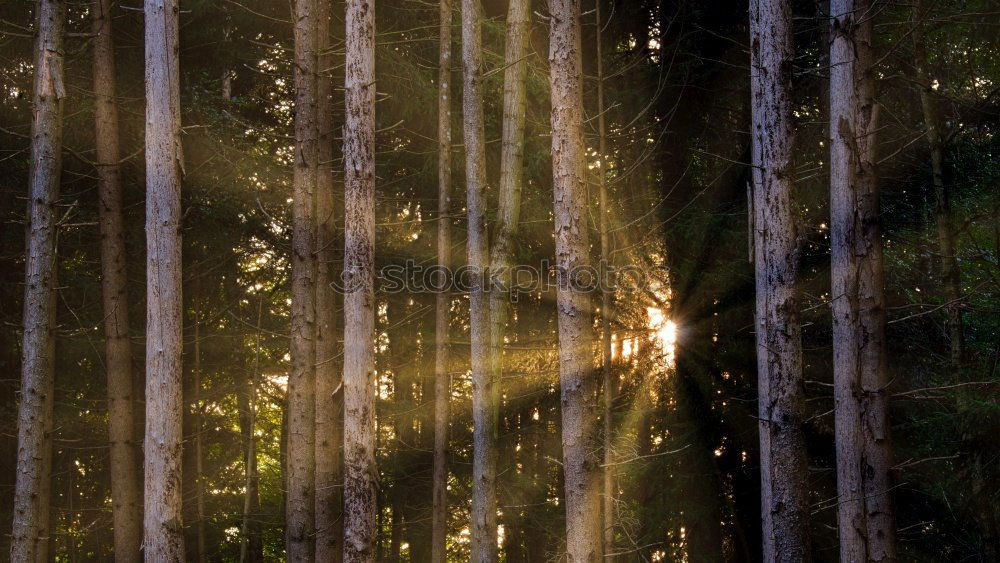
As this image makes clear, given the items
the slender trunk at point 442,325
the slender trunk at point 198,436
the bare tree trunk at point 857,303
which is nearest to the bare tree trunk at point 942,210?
the bare tree trunk at point 857,303

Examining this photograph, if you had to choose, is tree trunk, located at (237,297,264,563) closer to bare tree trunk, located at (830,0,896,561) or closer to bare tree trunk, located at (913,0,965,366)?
bare tree trunk, located at (830,0,896,561)

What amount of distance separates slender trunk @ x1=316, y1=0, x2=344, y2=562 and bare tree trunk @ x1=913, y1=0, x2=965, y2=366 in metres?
7.23

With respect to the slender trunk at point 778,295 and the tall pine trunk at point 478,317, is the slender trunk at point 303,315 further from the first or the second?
the slender trunk at point 778,295

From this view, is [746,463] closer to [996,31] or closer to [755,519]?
[755,519]

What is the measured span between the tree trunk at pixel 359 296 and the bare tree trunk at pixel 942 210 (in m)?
6.51

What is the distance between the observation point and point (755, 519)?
1010 cm

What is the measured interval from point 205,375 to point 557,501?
6.69 metres

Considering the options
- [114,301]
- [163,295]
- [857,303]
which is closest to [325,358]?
[163,295]

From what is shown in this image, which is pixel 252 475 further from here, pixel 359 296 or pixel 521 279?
pixel 359 296

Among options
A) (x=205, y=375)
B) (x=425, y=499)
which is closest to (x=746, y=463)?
(x=425, y=499)

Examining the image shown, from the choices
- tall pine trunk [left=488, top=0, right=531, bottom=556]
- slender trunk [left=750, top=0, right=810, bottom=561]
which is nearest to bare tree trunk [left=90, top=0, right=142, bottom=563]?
tall pine trunk [left=488, top=0, right=531, bottom=556]

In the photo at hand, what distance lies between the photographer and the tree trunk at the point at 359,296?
7.81 m

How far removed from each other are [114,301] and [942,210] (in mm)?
10380

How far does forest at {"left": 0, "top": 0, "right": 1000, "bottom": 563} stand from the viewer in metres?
7.18
